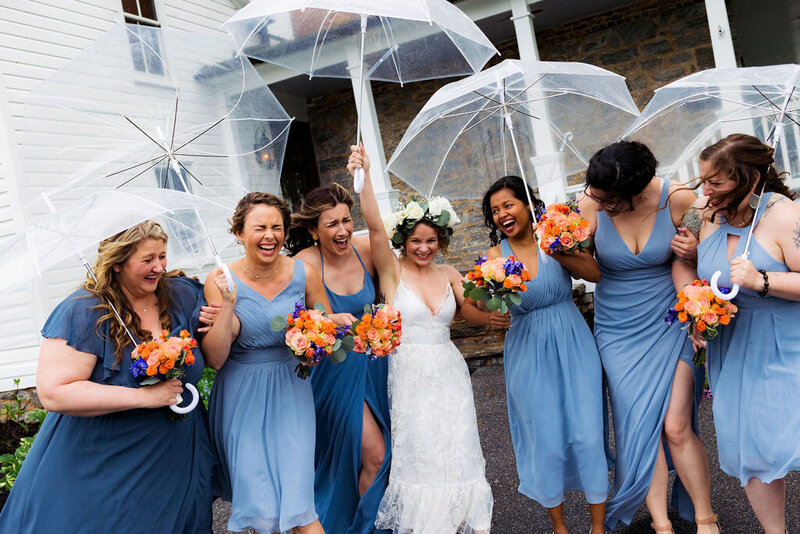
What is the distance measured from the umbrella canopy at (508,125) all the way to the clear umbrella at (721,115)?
43 centimetres

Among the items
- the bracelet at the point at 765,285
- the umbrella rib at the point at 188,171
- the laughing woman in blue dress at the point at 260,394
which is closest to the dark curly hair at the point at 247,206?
the laughing woman in blue dress at the point at 260,394

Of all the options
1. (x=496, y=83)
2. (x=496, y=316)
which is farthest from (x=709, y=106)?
(x=496, y=316)

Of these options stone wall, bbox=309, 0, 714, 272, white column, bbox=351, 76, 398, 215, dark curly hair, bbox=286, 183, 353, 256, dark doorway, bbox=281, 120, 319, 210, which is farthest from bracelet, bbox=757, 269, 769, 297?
dark doorway, bbox=281, 120, 319, 210

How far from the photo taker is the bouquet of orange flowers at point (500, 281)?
336 centimetres

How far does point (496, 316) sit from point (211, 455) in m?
1.79

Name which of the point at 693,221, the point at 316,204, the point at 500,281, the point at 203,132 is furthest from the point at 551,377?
the point at 203,132

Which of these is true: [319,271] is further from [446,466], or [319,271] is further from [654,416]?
[654,416]

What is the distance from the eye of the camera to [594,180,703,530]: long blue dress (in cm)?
345

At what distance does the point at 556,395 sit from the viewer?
Result: 363 cm

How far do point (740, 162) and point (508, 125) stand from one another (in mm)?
1339

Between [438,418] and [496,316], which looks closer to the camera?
[438,418]

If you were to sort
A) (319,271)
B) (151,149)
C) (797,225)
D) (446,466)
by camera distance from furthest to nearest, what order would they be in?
(319,271) < (446,466) < (151,149) < (797,225)

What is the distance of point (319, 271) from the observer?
3877mm

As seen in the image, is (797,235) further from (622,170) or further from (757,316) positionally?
(622,170)
